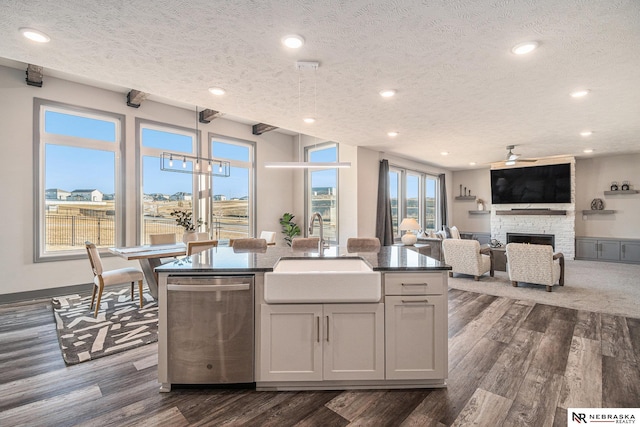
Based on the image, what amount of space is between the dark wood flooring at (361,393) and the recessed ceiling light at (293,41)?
259 centimetres

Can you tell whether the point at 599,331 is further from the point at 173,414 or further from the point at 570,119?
the point at 173,414

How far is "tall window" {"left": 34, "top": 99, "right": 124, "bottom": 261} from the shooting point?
4262 millimetres

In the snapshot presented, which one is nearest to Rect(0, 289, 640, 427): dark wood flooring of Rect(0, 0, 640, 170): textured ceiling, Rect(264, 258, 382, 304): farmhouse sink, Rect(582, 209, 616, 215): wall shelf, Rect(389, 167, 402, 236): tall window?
Rect(264, 258, 382, 304): farmhouse sink

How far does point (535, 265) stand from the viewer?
4551mm

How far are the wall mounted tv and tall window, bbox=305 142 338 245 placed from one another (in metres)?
5.04

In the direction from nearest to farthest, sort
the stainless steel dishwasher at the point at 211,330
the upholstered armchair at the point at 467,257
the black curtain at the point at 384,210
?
1. the stainless steel dishwasher at the point at 211,330
2. the upholstered armchair at the point at 467,257
3. the black curtain at the point at 384,210

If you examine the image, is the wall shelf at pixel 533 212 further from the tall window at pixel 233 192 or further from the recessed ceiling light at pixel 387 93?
the tall window at pixel 233 192

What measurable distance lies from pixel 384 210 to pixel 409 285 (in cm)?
432

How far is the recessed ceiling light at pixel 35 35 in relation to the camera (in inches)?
81.4

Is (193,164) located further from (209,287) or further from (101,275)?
(209,287)

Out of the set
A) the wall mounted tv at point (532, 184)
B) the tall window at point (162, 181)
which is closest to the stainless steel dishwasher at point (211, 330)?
the tall window at point (162, 181)

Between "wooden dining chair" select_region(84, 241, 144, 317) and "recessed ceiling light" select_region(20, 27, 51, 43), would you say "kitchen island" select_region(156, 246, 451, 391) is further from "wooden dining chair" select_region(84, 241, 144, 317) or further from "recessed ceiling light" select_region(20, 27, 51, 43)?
"wooden dining chair" select_region(84, 241, 144, 317)

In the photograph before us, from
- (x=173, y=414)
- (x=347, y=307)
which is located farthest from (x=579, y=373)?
(x=173, y=414)

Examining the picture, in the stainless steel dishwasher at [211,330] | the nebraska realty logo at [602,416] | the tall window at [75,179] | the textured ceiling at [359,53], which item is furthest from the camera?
the tall window at [75,179]
